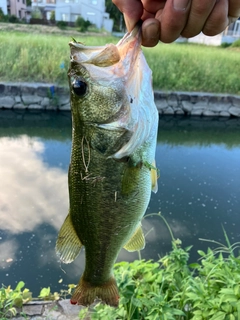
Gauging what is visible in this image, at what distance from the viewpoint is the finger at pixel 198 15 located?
102 centimetres

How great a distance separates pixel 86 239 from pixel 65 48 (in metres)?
9.44

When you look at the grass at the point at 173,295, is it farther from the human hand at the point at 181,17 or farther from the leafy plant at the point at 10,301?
the human hand at the point at 181,17

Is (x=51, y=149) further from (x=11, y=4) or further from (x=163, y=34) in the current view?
(x=11, y=4)

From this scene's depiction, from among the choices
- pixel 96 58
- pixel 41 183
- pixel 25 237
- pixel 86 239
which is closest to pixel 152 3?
pixel 96 58

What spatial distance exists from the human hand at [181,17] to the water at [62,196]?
2.81 meters

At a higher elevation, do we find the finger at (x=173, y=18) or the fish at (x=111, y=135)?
the finger at (x=173, y=18)

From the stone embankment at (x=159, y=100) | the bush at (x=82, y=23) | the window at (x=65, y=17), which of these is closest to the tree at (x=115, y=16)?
the bush at (x=82, y=23)

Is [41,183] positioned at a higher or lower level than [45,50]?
lower

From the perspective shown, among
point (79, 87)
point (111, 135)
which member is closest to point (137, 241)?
point (111, 135)

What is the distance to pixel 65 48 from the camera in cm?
983

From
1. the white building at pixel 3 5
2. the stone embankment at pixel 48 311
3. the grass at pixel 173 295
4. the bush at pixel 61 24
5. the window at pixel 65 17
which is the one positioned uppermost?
the white building at pixel 3 5

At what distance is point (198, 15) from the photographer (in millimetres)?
1067

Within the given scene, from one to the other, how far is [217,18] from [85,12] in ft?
73.8

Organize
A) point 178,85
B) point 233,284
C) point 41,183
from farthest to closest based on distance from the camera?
1. point 178,85
2. point 41,183
3. point 233,284
